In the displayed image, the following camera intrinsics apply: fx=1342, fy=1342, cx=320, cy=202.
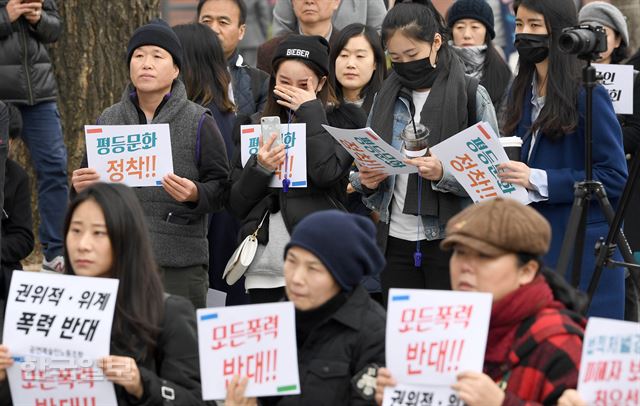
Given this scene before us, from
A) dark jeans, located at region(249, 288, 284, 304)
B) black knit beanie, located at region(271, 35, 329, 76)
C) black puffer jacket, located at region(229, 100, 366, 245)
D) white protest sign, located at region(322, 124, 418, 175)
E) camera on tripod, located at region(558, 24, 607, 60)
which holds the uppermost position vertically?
camera on tripod, located at region(558, 24, 607, 60)

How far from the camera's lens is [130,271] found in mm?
4711

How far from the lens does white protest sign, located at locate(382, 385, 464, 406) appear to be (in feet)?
13.7

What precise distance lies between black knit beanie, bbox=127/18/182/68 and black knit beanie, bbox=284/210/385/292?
90.6 inches

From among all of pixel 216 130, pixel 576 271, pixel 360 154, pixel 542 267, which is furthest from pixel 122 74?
pixel 542 267

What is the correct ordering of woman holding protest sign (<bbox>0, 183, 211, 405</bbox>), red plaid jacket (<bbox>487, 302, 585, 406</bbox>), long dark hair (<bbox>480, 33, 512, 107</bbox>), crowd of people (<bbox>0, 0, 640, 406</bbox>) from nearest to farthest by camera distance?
red plaid jacket (<bbox>487, 302, 585, 406</bbox>), crowd of people (<bbox>0, 0, 640, 406</bbox>), woman holding protest sign (<bbox>0, 183, 211, 405</bbox>), long dark hair (<bbox>480, 33, 512, 107</bbox>)

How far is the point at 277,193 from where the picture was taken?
6586mm

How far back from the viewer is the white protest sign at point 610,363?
155 inches

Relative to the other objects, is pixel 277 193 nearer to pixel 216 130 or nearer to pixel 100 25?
pixel 216 130

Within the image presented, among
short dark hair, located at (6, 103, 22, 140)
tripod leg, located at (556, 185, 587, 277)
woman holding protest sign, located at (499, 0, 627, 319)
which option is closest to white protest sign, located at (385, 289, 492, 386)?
tripod leg, located at (556, 185, 587, 277)

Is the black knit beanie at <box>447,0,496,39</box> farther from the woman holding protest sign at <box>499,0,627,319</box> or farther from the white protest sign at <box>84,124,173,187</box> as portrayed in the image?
the white protest sign at <box>84,124,173,187</box>

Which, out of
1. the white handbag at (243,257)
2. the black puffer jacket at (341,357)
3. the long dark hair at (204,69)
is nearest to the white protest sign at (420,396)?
the black puffer jacket at (341,357)

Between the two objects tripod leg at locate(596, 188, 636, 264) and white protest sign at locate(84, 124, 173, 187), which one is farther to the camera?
white protest sign at locate(84, 124, 173, 187)

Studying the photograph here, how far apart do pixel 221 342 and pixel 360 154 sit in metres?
1.94

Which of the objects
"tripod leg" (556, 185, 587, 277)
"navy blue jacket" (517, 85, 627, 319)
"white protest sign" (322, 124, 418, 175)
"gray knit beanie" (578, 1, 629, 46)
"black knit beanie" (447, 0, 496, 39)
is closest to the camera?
"tripod leg" (556, 185, 587, 277)
